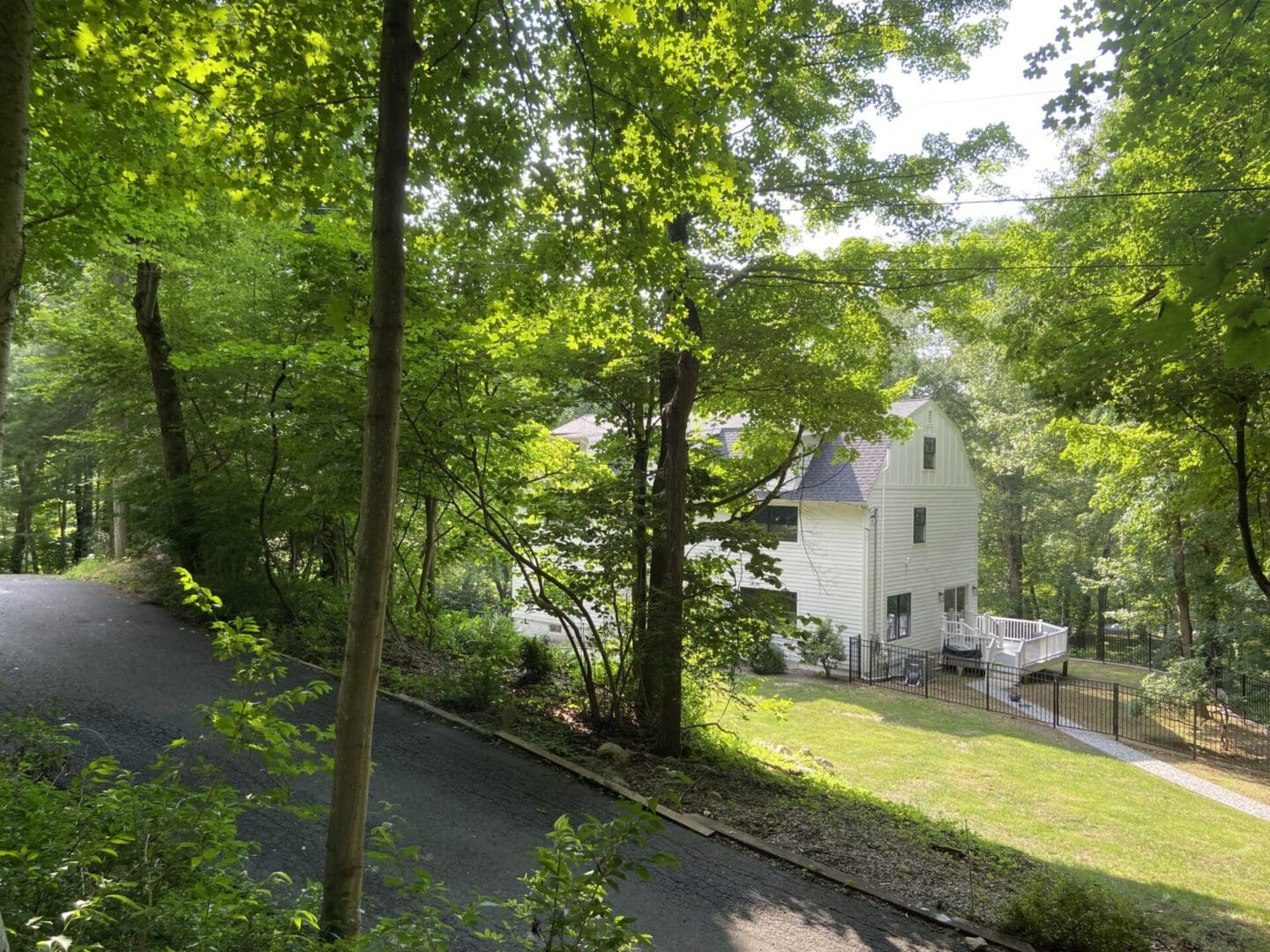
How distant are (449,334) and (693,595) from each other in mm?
3933

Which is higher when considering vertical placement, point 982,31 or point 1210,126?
point 982,31

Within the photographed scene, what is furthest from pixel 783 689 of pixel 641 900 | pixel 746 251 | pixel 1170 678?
pixel 641 900

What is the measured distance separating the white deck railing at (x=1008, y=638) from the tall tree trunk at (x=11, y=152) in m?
21.0

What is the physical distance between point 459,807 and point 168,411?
27.5ft

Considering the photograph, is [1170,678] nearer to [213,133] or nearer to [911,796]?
[911,796]

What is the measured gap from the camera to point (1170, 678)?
15.5m

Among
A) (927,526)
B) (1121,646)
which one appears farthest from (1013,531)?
(927,526)

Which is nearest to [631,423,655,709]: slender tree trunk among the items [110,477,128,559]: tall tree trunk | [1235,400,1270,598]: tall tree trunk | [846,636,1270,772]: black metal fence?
[1235,400,1270,598]: tall tree trunk

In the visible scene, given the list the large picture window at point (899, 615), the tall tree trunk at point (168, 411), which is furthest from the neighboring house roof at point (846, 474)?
the tall tree trunk at point (168, 411)

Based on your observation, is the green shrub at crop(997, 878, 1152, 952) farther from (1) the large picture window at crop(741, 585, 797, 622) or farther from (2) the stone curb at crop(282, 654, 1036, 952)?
(1) the large picture window at crop(741, 585, 797, 622)

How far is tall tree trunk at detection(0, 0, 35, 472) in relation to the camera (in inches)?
65.3

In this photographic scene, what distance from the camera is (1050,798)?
1026 cm

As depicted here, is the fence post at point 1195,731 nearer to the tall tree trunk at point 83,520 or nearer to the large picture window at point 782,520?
the large picture window at point 782,520

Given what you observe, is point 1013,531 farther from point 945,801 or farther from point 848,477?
point 945,801
